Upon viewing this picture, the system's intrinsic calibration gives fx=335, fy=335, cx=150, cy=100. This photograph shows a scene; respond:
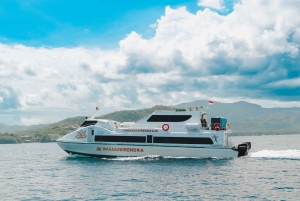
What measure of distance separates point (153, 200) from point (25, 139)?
7594 inches

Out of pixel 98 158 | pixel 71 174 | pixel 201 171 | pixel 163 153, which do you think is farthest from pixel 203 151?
pixel 71 174

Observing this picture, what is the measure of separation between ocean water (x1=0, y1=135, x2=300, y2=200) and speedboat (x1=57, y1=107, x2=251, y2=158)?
1.19m

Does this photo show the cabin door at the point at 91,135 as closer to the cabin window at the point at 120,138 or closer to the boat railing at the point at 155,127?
the cabin window at the point at 120,138

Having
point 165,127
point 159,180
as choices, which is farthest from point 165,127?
point 159,180

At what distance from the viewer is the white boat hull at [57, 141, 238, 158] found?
129 feet

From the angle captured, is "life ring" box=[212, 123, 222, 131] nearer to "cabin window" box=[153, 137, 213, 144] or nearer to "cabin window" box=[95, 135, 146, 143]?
"cabin window" box=[153, 137, 213, 144]

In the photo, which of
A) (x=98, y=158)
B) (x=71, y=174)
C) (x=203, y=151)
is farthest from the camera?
(x=98, y=158)

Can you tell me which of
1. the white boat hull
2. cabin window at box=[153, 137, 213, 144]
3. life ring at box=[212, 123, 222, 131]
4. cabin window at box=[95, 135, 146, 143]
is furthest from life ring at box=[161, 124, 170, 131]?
life ring at box=[212, 123, 222, 131]

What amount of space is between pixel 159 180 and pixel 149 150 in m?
12.2

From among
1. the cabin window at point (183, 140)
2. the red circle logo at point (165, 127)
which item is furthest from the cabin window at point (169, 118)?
the cabin window at point (183, 140)

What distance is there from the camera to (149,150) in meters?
40.1

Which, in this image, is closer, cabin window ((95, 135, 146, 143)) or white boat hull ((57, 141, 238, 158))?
white boat hull ((57, 141, 238, 158))

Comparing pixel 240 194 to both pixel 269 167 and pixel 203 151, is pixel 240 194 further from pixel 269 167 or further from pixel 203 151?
pixel 203 151

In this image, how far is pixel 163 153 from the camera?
40156mm
